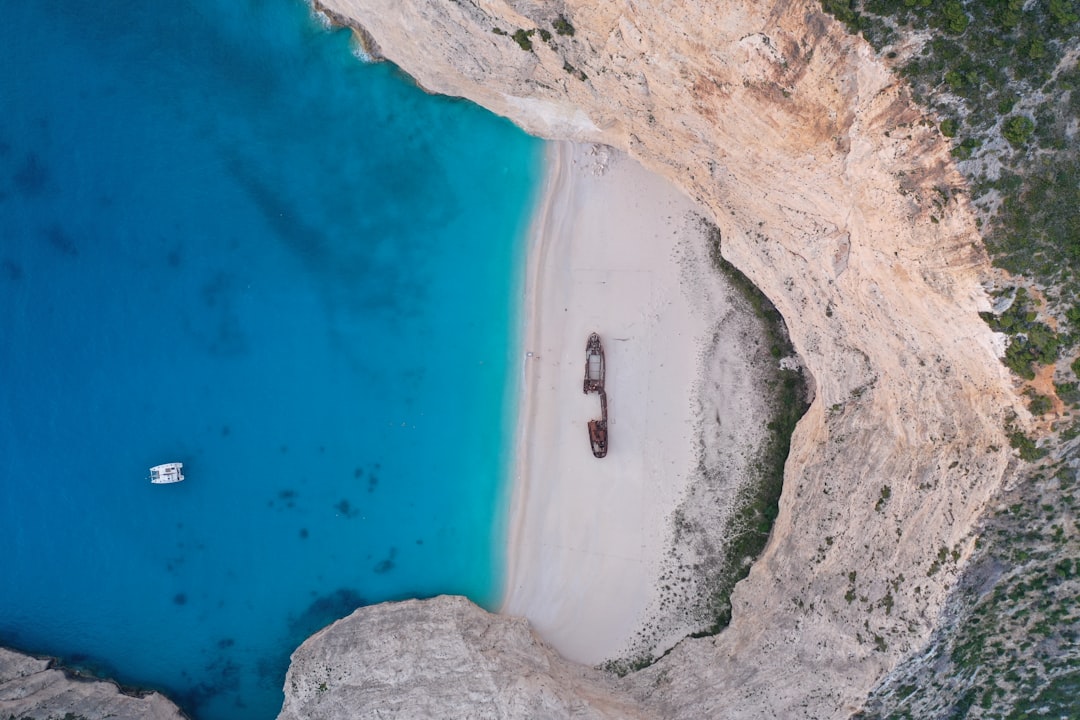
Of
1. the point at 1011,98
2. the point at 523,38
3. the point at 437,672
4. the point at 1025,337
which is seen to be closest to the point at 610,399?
the point at 437,672

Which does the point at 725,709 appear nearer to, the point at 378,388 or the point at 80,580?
the point at 378,388

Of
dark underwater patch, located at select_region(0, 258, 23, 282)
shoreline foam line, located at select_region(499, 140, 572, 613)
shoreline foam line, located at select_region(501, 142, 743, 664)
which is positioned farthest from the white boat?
shoreline foam line, located at select_region(501, 142, 743, 664)

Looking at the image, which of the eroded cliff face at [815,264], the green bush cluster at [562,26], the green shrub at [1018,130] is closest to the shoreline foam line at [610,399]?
the eroded cliff face at [815,264]

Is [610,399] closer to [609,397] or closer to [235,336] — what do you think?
[609,397]

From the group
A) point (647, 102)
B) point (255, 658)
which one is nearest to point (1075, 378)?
point (647, 102)

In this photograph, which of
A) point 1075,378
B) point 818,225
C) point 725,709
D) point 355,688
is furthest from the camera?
point 355,688
